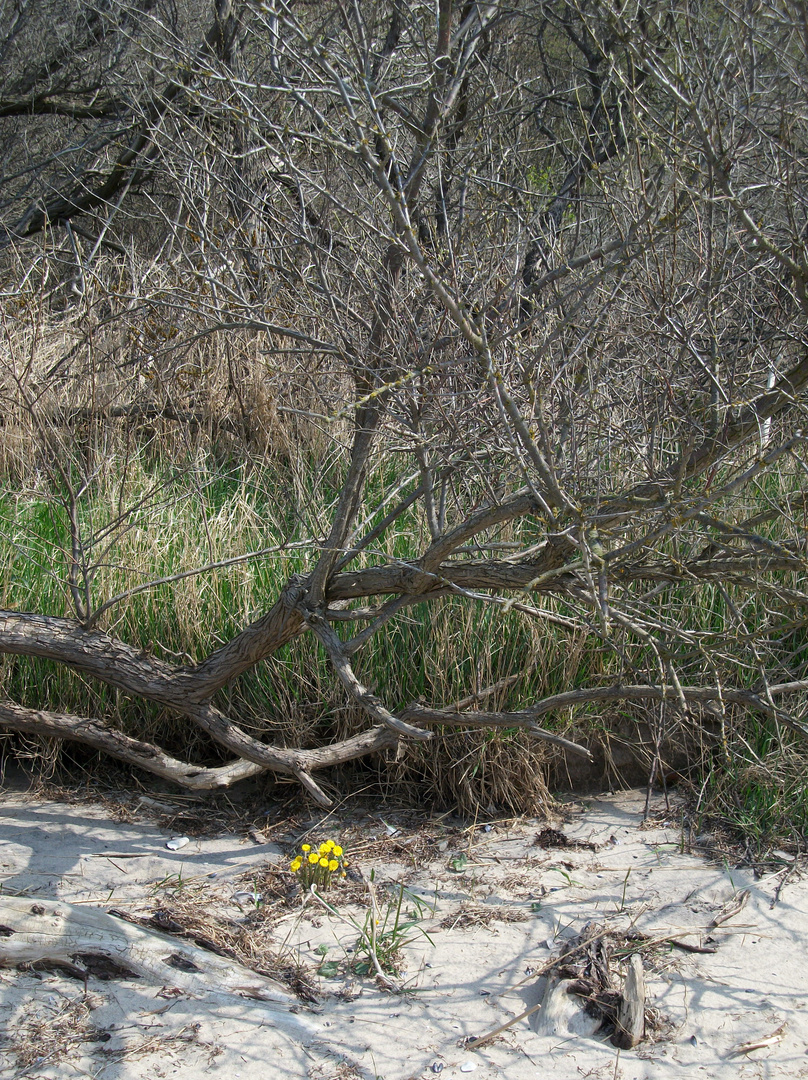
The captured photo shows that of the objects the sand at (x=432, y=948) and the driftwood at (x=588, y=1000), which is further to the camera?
the driftwood at (x=588, y=1000)

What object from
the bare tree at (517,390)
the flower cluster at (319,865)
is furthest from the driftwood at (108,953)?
the bare tree at (517,390)

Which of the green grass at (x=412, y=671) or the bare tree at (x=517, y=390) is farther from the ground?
the bare tree at (x=517, y=390)

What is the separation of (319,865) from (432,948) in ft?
1.64

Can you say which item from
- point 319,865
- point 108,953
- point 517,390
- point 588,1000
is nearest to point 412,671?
point 319,865

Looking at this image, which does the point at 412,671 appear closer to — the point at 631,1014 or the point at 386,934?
the point at 386,934

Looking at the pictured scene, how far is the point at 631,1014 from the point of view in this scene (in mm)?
2486

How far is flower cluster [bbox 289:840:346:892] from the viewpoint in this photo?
3.03 metres

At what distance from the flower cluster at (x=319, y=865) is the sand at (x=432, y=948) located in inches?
2.5

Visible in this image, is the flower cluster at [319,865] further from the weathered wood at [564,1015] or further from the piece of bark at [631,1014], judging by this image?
the piece of bark at [631,1014]

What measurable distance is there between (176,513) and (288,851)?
6.11 ft

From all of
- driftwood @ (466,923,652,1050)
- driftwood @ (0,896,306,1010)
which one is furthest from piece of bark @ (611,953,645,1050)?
driftwood @ (0,896,306,1010)

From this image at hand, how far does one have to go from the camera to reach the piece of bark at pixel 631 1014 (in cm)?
246

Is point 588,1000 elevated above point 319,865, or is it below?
below

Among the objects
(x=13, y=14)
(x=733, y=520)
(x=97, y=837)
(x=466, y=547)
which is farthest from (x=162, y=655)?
(x=13, y=14)
